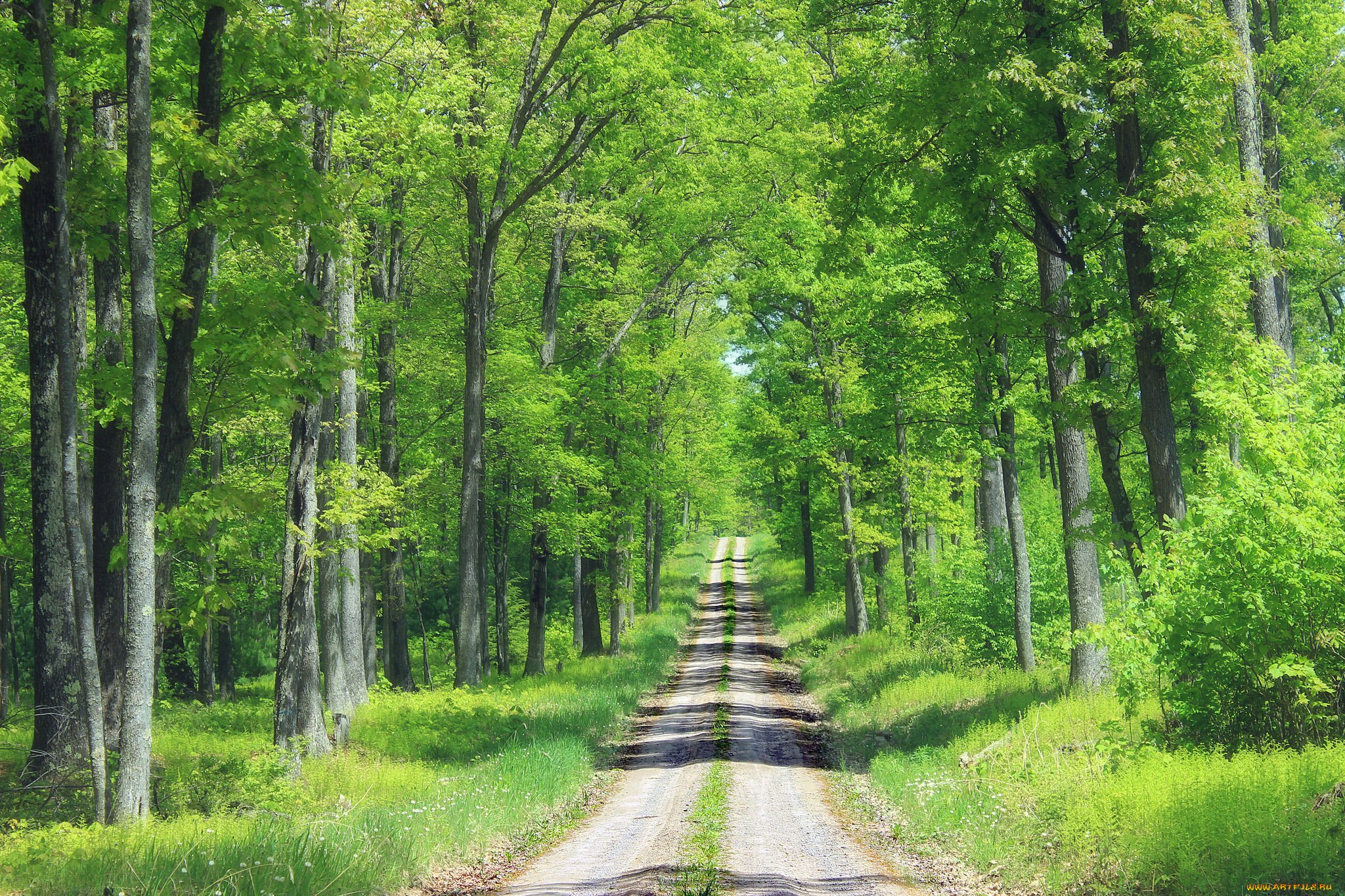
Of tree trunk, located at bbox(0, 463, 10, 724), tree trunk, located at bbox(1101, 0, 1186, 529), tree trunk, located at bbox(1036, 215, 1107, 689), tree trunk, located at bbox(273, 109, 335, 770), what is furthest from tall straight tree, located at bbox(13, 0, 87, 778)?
tree trunk, located at bbox(1036, 215, 1107, 689)

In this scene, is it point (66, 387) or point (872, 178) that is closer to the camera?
point (66, 387)

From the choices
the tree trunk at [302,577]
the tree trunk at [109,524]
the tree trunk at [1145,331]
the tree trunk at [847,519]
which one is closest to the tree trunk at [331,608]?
the tree trunk at [302,577]

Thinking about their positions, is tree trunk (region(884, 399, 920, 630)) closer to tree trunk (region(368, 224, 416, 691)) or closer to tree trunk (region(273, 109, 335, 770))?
tree trunk (region(368, 224, 416, 691))

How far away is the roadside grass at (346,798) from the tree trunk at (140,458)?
2.43ft

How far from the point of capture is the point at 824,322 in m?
27.7

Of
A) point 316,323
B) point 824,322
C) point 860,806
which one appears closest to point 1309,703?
point 860,806

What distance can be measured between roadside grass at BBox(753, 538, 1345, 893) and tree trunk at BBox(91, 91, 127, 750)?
9.78 meters

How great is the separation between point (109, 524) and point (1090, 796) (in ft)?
39.6

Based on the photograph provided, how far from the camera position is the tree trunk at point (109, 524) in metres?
11.8

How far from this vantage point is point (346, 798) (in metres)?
12.2

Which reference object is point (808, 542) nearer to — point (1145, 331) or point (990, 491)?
point (990, 491)

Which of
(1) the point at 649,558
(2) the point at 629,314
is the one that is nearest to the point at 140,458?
(2) the point at 629,314

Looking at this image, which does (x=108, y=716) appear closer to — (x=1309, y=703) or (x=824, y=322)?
(x=1309, y=703)

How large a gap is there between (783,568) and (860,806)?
5069 cm
